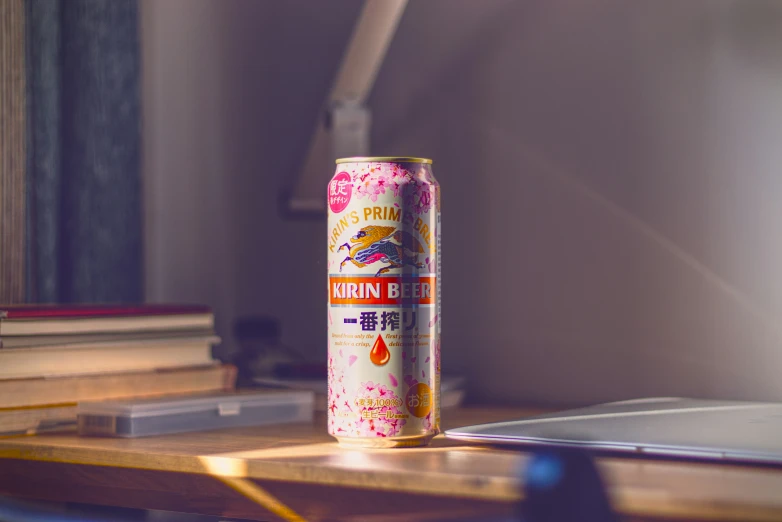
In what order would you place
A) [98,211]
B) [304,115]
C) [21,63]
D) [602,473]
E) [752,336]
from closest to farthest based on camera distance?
[602,473] → [752,336] → [21,63] → [98,211] → [304,115]

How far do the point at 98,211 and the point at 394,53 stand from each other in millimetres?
405

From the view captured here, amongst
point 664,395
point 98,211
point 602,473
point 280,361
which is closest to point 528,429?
point 602,473

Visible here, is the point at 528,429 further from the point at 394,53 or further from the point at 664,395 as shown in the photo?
the point at 394,53

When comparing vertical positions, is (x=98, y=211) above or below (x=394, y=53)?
below

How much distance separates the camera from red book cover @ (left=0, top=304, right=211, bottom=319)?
875 millimetres

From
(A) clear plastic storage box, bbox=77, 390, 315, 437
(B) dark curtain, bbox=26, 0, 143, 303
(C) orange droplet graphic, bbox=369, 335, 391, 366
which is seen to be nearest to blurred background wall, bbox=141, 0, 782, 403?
(B) dark curtain, bbox=26, 0, 143, 303

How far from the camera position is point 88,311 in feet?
3.06

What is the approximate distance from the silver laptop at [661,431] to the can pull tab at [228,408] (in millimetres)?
247

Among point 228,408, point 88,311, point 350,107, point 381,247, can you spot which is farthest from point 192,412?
point 350,107

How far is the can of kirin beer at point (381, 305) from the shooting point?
2.40 ft

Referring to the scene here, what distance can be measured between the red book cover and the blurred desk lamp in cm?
25

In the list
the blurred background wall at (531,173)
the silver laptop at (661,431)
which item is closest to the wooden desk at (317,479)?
the silver laptop at (661,431)

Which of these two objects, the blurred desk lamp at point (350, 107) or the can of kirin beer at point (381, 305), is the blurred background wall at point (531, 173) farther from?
the can of kirin beer at point (381, 305)

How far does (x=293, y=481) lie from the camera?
26.1 inches
